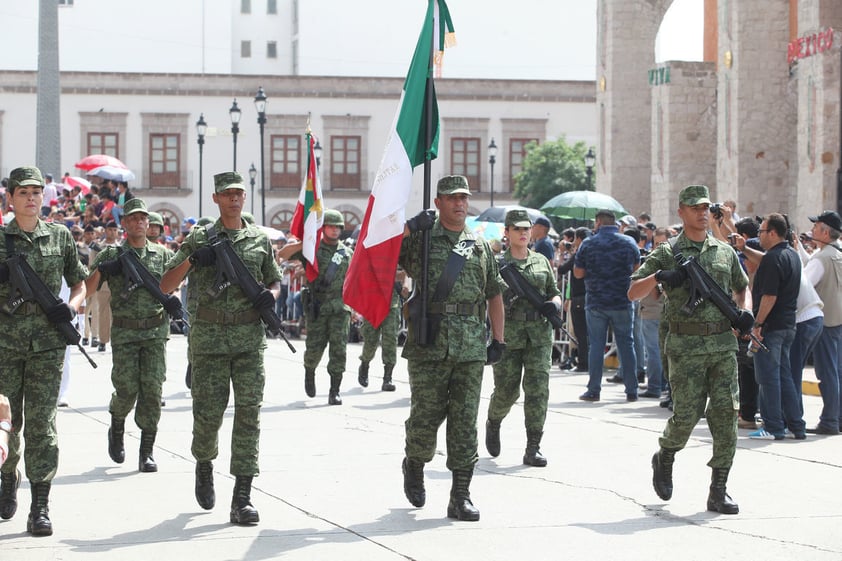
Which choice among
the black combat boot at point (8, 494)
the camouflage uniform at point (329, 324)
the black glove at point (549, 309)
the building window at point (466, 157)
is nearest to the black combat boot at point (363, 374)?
the camouflage uniform at point (329, 324)

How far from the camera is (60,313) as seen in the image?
25.2 ft

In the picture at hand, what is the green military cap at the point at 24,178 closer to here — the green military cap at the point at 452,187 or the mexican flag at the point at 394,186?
the mexican flag at the point at 394,186

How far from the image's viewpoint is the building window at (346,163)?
216 ft

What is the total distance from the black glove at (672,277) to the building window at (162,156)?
58268mm

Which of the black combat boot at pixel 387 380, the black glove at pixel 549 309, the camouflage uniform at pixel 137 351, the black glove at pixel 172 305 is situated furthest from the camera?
the black combat boot at pixel 387 380

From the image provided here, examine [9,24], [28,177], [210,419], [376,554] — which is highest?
[9,24]

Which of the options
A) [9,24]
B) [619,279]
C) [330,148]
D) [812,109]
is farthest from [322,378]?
[9,24]

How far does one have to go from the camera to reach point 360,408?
14031 mm

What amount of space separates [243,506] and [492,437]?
10.2ft

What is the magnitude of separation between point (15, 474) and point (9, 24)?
65.5 metres

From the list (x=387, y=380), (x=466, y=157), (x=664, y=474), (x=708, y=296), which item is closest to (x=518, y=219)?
(x=708, y=296)

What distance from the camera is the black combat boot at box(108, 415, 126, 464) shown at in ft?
33.2

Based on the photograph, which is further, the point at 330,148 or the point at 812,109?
the point at 330,148

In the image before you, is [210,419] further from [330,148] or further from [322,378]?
[330,148]
